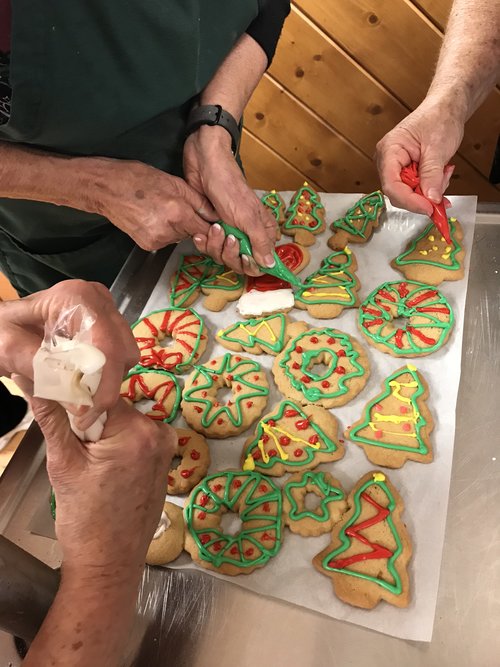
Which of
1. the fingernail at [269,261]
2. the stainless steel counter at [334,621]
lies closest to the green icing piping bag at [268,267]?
the fingernail at [269,261]

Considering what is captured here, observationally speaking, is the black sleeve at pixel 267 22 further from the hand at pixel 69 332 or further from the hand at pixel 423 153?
the hand at pixel 69 332

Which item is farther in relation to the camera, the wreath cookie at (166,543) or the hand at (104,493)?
the wreath cookie at (166,543)

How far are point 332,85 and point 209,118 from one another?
1079mm

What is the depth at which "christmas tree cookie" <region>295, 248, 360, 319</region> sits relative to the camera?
4.50 feet

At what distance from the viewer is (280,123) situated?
2.39 m

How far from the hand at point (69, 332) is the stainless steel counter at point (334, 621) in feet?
1.34

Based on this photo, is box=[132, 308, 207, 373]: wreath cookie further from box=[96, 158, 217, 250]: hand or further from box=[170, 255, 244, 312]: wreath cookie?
box=[96, 158, 217, 250]: hand

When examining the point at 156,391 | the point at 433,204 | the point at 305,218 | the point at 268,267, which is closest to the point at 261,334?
the point at 268,267

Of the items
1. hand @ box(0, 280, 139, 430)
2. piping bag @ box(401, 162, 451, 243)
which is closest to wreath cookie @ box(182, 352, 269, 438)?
hand @ box(0, 280, 139, 430)

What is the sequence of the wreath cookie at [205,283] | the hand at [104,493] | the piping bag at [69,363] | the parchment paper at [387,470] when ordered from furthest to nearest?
the wreath cookie at [205,283] < the parchment paper at [387,470] < the hand at [104,493] < the piping bag at [69,363]

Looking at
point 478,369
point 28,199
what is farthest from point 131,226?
point 478,369

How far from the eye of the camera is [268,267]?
136cm

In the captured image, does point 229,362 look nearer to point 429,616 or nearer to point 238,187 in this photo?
point 238,187

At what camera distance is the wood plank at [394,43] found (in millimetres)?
1974
